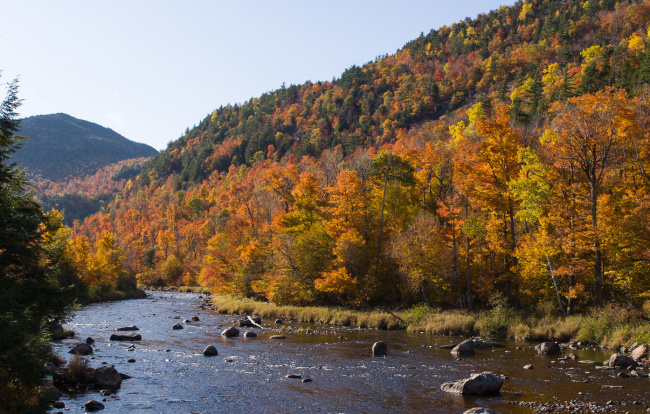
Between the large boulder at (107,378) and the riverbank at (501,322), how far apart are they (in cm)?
2083

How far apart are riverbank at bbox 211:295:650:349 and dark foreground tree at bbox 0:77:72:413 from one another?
928 inches

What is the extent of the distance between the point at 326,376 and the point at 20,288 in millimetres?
11938

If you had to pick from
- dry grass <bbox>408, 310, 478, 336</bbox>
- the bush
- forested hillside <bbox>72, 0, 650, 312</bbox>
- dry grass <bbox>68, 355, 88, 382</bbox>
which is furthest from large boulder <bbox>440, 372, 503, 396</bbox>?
dry grass <bbox>408, 310, 478, 336</bbox>

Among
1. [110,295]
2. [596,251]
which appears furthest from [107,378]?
[110,295]

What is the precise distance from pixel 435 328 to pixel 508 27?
176 m

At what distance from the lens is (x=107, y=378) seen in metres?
16.8

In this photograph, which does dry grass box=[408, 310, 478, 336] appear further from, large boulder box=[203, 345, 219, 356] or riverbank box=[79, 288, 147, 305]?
riverbank box=[79, 288, 147, 305]

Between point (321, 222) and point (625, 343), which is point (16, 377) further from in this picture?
point (321, 222)

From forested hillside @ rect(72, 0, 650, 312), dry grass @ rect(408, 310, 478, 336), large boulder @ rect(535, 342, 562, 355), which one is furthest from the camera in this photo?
dry grass @ rect(408, 310, 478, 336)

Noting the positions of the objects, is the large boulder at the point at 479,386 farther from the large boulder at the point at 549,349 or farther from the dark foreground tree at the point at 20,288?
the dark foreground tree at the point at 20,288

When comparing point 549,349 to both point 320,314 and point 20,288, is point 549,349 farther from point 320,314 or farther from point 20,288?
point 20,288

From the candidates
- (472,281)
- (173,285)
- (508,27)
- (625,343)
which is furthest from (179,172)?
(625,343)

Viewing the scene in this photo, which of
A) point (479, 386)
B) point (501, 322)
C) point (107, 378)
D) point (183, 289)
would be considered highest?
point (107, 378)

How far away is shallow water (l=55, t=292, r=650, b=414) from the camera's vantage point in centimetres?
1455
